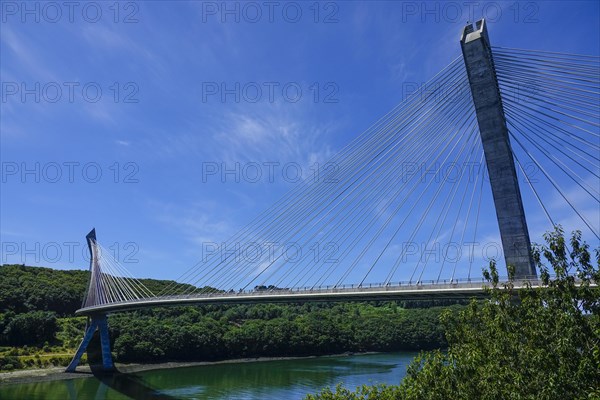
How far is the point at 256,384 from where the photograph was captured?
4891cm

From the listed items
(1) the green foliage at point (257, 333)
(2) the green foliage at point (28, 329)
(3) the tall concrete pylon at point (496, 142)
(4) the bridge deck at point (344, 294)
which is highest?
(3) the tall concrete pylon at point (496, 142)

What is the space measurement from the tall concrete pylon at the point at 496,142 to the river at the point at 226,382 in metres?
24.0

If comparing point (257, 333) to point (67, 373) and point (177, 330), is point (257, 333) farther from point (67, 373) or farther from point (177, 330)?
point (67, 373)

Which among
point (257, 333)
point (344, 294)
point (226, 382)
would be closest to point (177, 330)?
point (257, 333)

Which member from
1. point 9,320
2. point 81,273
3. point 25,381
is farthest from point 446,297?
point 81,273

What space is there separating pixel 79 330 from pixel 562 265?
7648cm

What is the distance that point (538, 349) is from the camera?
10.5m

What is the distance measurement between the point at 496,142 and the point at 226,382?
39.6 metres

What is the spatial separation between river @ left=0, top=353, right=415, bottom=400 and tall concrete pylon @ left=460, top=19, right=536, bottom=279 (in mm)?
24002

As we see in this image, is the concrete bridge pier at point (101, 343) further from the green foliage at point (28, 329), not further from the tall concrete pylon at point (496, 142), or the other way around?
the tall concrete pylon at point (496, 142)

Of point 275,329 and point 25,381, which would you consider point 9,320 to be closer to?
point 25,381

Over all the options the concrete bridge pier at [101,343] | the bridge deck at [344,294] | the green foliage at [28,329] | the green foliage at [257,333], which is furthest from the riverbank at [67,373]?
the bridge deck at [344,294]

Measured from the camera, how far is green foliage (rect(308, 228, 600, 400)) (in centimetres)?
980

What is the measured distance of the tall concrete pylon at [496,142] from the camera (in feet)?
95.5
